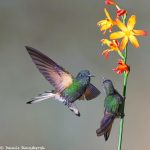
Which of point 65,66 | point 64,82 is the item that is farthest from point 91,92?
point 65,66

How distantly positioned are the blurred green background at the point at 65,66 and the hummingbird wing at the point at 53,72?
102cm

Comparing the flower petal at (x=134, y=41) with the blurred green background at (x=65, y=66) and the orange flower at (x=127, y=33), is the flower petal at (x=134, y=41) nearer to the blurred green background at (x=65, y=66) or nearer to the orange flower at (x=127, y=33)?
the orange flower at (x=127, y=33)

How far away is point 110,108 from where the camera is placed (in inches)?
24.6

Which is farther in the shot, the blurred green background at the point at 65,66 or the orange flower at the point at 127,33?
the blurred green background at the point at 65,66

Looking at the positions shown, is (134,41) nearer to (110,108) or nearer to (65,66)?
(110,108)

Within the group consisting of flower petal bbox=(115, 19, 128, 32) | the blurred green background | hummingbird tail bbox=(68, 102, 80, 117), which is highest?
the blurred green background

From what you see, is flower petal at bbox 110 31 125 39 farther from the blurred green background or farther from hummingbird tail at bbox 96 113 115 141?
the blurred green background

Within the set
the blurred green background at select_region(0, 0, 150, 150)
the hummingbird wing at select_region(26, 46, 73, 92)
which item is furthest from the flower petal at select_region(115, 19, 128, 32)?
the blurred green background at select_region(0, 0, 150, 150)

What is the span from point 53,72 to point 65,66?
3.57 feet

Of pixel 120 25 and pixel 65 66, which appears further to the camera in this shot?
pixel 65 66

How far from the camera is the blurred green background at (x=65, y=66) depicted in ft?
5.64

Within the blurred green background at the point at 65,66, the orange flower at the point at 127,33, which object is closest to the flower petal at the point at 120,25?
the orange flower at the point at 127,33

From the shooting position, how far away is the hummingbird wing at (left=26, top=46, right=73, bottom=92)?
66cm

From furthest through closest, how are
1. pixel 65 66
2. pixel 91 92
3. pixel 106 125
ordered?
pixel 65 66
pixel 91 92
pixel 106 125
